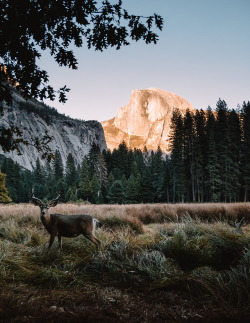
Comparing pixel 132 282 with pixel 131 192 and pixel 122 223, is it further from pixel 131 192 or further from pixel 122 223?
pixel 131 192

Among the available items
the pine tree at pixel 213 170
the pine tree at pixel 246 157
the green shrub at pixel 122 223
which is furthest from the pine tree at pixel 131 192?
the green shrub at pixel 122 223

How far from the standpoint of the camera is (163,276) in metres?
3.04

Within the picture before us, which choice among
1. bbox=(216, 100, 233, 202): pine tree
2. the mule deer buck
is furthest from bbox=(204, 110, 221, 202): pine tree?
the mule deer buck

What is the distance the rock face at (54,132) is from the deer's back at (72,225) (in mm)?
83734

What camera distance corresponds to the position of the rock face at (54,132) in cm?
9300

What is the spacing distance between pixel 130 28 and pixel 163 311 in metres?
3.34

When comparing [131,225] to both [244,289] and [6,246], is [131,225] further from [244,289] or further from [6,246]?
[244,289]

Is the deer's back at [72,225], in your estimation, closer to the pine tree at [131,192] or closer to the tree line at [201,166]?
the tree line at [201,166]

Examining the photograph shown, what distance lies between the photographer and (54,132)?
115 meters

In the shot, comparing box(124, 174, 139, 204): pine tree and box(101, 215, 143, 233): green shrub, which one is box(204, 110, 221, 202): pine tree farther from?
box(101, 215, 143, 233): green shrub

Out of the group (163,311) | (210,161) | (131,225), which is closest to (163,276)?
(163,311)

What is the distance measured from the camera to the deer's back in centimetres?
463

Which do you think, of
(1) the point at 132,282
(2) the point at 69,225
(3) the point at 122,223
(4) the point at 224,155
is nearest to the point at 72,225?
(2) the point at 69,225

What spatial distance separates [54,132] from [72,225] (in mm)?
117610
